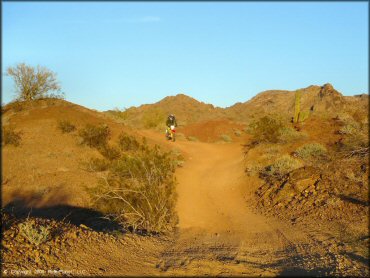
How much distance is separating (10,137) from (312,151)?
51.2ft

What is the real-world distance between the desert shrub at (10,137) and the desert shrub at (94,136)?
3.40 meters

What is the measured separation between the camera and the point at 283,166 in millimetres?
12797

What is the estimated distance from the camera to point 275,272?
5.76 metres

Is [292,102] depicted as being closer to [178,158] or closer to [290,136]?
[290,136]

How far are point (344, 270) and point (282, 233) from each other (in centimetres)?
279

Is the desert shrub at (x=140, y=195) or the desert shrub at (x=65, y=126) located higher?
the desert shrub at (x=65, y=126)

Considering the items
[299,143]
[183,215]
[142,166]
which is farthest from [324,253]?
[299,143]

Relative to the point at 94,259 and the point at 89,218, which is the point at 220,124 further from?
the point at 94,259

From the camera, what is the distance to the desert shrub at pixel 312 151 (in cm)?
1329

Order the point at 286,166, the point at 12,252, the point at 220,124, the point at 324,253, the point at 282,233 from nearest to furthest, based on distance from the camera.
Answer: the point at 12,252, the point at 324,253, the point at 282,233, the point at 286,166, the point at 220,124

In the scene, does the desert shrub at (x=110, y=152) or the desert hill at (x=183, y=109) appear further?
the desert hill at (x=183, y=109)

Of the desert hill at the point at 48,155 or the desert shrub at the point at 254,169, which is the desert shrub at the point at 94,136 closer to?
the desert hill at the point at 48,155

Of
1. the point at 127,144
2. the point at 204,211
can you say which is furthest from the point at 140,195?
the point at 127,144

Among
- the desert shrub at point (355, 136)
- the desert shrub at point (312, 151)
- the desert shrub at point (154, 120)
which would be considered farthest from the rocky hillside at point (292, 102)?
the desert shrub at point (312, 151)
